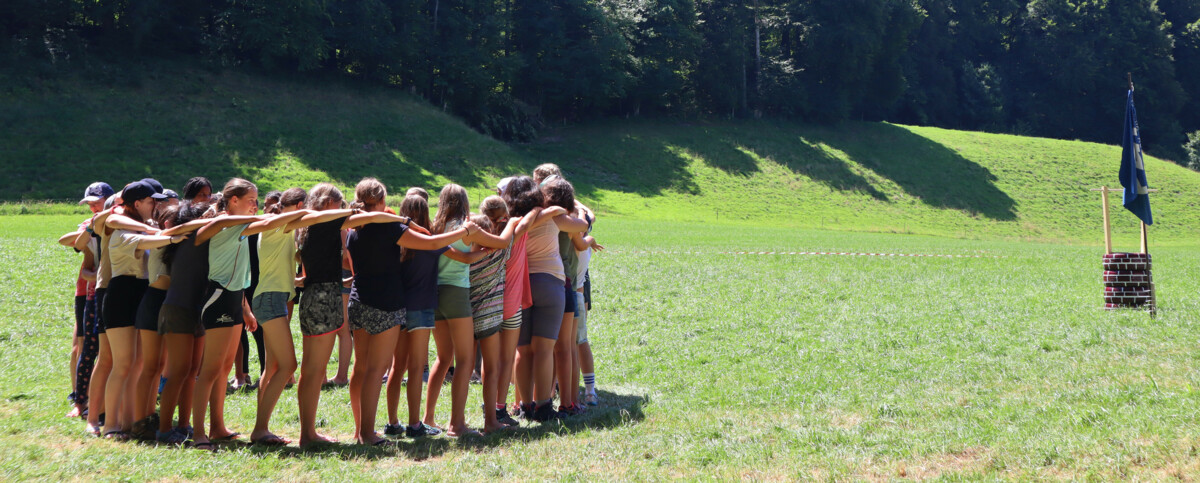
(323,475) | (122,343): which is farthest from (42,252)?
(323,475)

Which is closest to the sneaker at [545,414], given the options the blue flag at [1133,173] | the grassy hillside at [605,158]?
the blue flag at [1133,173]

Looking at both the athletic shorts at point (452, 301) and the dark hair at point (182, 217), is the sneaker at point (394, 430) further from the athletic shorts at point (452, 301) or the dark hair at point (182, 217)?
the dark hair at point (182, 217)

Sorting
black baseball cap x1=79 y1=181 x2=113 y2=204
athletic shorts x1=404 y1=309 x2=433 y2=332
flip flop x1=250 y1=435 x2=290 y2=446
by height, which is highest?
black baseball cap x1=79 y1=181 x2=113 y2=204

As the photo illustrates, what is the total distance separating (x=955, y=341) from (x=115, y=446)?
29.2 feet

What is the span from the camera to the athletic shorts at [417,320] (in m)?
6.28

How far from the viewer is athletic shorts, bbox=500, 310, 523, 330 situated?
6.77 meters

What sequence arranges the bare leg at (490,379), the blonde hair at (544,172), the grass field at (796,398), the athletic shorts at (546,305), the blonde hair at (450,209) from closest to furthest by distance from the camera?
1. the grass field at (796,398)
2. the blonde hair at (450,209)
3. the bare leg at (490,379)
4. the athletic shorts at (546,305)
5. the blonde hair at (544,172)

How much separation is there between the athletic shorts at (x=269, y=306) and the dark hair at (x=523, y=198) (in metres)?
1.90

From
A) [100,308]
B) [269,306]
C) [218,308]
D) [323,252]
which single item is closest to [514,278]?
[323,252]

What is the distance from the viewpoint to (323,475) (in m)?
5.47

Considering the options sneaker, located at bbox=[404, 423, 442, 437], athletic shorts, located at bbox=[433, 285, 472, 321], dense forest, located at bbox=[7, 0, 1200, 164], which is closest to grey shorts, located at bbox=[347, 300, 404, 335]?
athletic shorts, located at bbox=[433, 285, 472, 321]

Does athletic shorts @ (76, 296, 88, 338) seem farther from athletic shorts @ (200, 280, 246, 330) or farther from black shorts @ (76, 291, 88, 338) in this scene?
athletic shorts @ (200, 280, 246, 330)

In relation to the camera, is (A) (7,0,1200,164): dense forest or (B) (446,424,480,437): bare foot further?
(A) (7,0,1200,164): dense forest

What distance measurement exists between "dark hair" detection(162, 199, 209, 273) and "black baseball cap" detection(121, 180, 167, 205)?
0.35 metres
